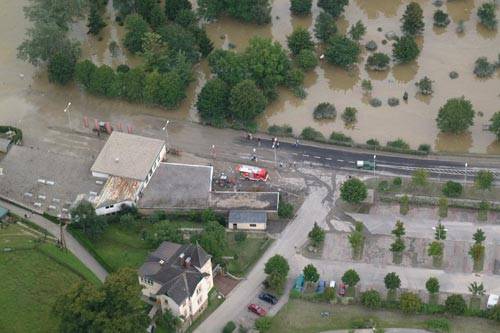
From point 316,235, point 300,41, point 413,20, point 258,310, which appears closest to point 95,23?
point 300,41

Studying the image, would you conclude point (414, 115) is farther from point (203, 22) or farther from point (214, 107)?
point (203, 22)

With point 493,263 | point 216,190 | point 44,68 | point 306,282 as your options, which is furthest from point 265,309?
point 44,68

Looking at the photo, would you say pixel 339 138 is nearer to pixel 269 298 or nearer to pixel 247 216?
pixel 247 216

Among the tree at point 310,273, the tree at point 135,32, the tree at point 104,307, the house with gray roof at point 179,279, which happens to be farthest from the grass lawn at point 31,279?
the tree at point 135,32

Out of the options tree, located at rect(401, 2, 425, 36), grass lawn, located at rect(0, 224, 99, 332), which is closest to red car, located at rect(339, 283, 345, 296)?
grass lawn, located at rect(0, 224, 99, 332)

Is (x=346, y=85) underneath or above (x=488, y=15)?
underneath

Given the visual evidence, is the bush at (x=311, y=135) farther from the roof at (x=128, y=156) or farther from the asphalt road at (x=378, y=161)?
the roof at (x=128, y=156)
